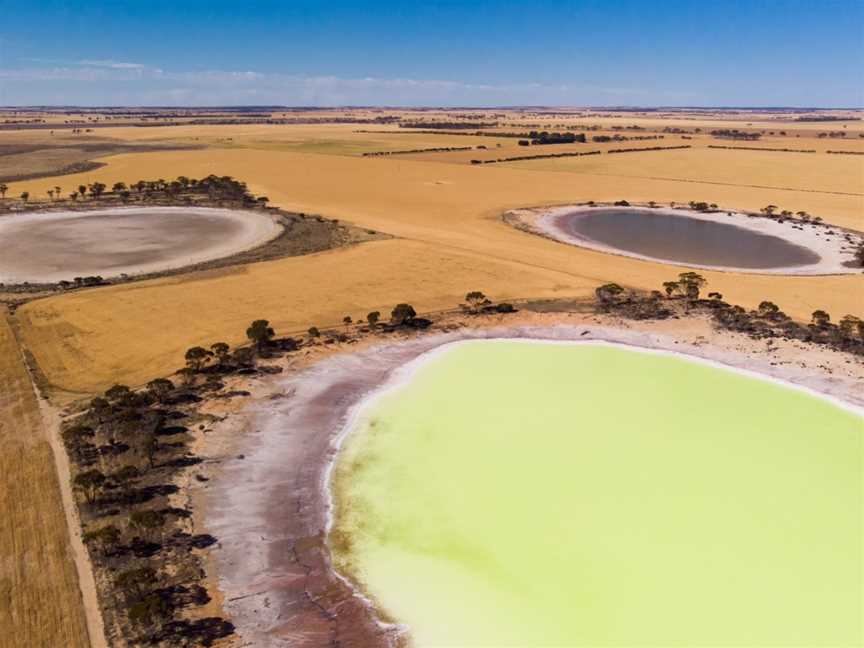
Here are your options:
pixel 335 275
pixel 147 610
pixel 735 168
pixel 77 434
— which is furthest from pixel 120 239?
pixel 735 168

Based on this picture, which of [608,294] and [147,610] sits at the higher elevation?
[608,294]

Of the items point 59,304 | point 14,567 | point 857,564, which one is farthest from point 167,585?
point 59,304

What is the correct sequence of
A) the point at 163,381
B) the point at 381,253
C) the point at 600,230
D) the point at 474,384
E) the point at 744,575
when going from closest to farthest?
the point at 744,575 → the point at 163,381 → the point at 474,384 → the point at 381,253 → the point at 600,230

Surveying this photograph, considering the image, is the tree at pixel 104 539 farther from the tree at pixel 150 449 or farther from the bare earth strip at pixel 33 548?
the tree at pixel 150 449

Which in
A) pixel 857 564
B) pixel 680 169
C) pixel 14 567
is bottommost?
pixel 857 564

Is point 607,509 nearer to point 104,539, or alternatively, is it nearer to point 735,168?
point 104,539

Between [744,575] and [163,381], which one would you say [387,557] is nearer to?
[744,575]

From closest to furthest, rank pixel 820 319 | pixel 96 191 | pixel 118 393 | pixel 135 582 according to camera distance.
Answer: pixel 135 582 < pixel 118 393 < pixel 820 319 < pixel 96 191
